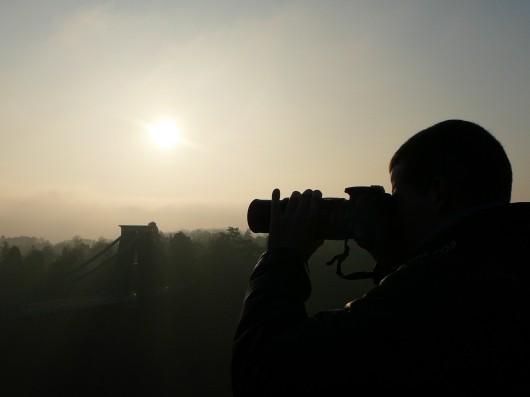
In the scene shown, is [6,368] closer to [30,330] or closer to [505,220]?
[30,330]

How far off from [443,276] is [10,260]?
20632 mm

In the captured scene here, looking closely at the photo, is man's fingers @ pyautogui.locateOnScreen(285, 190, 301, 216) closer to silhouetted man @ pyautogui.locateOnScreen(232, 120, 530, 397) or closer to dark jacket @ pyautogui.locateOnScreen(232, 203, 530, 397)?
silhouetted man @ pyautogui.locateOnScreen(232, 120, 530, 397)

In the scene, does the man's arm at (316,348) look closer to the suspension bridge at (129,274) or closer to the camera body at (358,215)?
the camera body at (358,215)

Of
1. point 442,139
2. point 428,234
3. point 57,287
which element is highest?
point 442,139

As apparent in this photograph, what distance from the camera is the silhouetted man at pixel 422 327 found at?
1.06 m

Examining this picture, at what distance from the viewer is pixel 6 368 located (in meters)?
9.30

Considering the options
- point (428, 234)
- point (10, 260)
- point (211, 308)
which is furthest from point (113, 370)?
point (10, 260)

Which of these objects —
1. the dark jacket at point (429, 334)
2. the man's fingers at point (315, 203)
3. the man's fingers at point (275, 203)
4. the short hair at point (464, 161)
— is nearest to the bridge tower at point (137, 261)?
the man's fingers at point (275, 203)

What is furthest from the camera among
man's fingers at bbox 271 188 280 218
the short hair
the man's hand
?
man's fingers at bbox 271 188 280 218

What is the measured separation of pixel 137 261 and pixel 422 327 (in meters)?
14.6

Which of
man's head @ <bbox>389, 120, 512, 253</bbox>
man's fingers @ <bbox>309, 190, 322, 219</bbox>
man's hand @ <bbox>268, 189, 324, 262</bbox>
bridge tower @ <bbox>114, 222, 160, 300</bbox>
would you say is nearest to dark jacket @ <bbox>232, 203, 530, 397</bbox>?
man's head @ <bbox>389, 120, 512, 253</bbox>

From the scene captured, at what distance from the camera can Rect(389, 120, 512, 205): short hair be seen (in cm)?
137

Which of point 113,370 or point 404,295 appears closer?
point 404,295

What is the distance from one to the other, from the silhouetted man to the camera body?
0.26 metres
